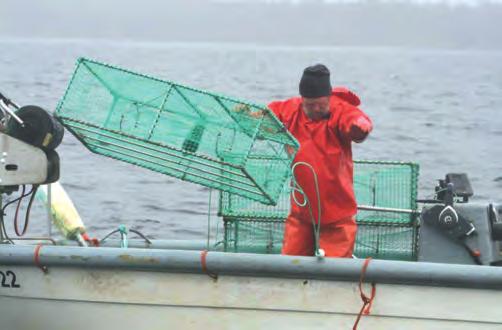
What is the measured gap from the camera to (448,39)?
18125cm

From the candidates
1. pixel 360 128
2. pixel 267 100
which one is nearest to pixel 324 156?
pixel 360 128

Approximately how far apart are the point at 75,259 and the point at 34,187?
2.04 feet

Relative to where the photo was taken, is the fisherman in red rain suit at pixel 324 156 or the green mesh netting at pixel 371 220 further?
the green mesh netting at pixel 371 220

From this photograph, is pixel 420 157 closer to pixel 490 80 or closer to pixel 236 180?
pixel 236 180

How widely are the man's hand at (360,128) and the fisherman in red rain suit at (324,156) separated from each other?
0.7 inches

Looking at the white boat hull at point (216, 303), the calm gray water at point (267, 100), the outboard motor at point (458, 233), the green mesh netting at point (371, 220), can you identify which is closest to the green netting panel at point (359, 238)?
the green mesh netting at point (371, 220)

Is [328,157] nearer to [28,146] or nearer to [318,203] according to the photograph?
[318,203]

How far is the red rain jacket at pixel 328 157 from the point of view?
802 cm

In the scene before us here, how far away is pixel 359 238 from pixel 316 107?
5.05 ft

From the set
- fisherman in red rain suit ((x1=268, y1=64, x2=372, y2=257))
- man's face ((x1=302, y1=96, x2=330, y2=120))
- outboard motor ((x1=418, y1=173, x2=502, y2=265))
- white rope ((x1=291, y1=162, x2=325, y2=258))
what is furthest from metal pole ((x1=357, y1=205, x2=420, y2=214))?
man's face ((x1=302, y1=96, x2=330, y2=120))

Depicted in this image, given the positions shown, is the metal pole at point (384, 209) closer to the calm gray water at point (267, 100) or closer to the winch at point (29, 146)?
the winch at point (29, 146)

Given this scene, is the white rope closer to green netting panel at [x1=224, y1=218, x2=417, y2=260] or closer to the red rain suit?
the red rain suit

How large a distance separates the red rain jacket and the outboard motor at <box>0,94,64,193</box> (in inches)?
58.8

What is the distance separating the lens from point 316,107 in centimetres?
802
